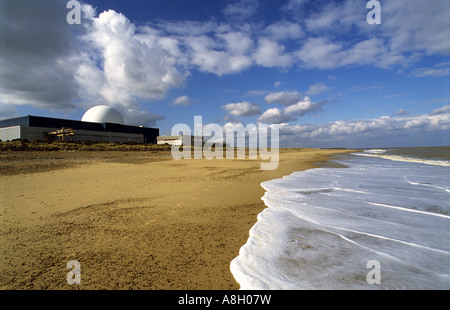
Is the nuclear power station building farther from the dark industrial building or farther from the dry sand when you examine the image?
the dry sand

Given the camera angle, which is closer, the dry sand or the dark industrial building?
the dry sand

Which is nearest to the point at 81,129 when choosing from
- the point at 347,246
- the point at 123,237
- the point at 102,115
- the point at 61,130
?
the point at 61,130

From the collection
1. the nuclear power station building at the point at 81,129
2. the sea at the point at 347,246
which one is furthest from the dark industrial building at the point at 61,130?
the sea at the point at 347,246

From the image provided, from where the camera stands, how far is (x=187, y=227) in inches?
183

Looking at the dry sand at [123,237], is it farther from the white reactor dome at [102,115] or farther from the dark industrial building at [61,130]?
the white reactor dome at [102,115]

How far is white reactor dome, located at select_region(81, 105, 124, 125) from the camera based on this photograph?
60.4 m

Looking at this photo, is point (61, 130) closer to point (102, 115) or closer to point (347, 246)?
point (102, 115)

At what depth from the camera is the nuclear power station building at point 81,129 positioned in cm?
4412

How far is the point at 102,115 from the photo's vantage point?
6112cm

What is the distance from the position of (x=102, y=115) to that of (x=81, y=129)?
11.2 meters

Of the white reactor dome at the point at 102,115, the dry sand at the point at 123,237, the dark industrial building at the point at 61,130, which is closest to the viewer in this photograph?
the dry sand at the point at 123,237

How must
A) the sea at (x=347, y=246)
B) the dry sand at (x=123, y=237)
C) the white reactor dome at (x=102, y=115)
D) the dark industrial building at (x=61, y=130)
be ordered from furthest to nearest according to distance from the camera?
the white reactor dome at (x=102, y=115) → the dark industrial building at (x=61, y=130) → the sea at (x=347, y=246) → the dry sand at (x=123, y=237)

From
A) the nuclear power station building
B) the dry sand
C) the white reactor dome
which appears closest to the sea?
the dry sand
